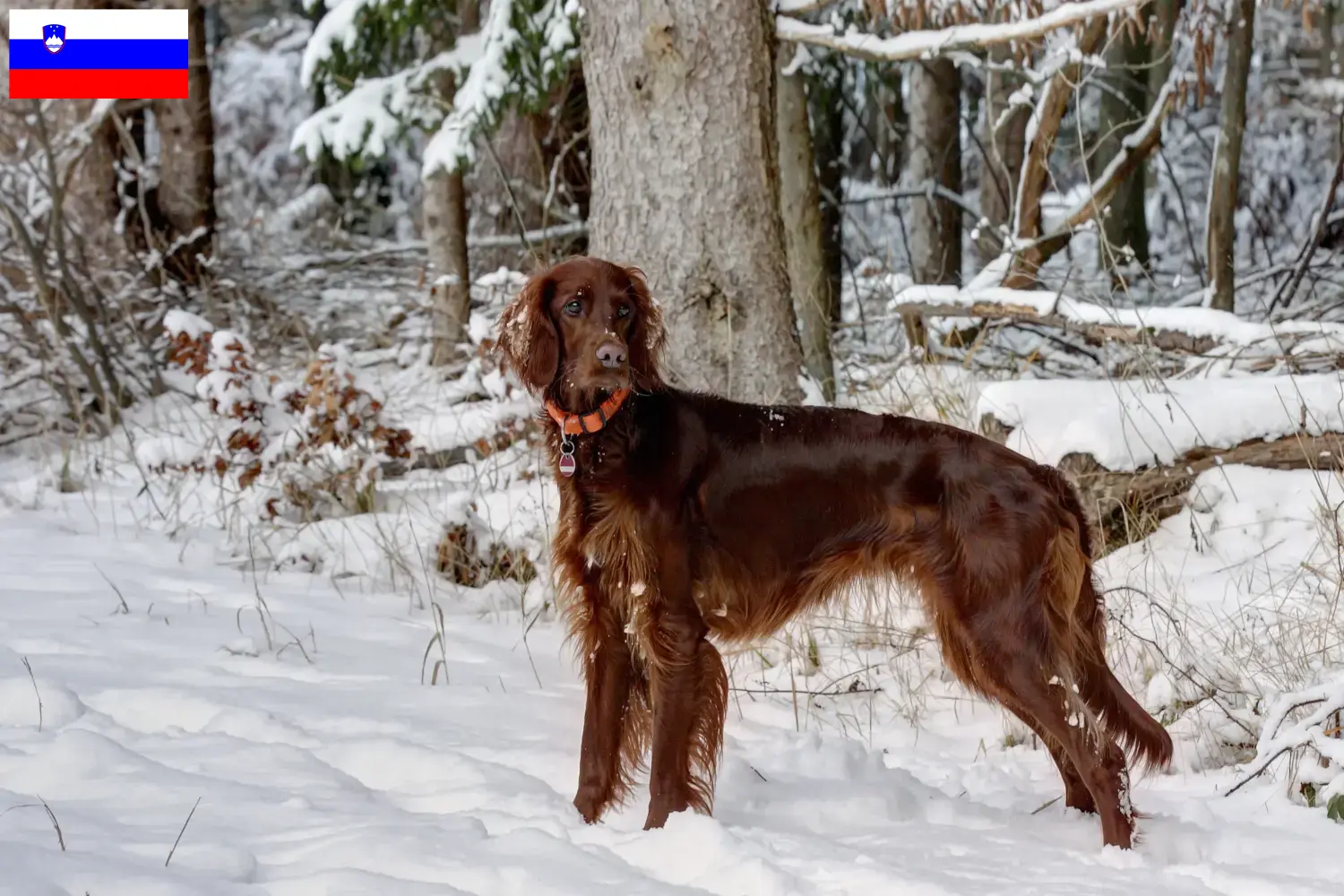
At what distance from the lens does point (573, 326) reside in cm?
272

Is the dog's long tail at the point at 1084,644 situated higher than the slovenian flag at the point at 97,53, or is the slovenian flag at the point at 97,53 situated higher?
the slovenian flag at the point at 97,53

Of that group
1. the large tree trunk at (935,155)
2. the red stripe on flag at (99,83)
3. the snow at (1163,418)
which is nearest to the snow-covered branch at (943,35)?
the snow at (1163,418)

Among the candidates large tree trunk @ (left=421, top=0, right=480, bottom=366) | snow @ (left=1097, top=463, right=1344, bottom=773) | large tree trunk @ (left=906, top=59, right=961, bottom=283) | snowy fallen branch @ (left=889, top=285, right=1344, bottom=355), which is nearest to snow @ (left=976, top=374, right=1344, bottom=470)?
snow @ (left=1097, top=463, right=1344, bottom=773)

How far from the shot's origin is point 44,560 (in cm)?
447

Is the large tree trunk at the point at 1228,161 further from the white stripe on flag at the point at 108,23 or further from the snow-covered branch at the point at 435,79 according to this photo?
the white stripe on flag at the point at 108,23

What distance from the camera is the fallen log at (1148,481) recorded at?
3980mm

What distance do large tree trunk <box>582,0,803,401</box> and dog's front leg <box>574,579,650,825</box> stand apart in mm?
1676

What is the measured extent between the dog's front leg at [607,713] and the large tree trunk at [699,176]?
168 cm

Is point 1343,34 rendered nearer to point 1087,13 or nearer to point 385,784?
point 1087,13

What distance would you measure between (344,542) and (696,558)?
2.28 metres

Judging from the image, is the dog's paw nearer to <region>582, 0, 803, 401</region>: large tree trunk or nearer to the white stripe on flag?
<region>582, 0, 803, 401</region>: large tree trunk

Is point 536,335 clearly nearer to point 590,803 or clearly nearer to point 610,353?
point 610,353

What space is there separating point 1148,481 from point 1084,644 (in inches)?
56.6

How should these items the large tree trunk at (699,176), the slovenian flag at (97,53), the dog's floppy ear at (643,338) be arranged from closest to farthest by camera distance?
the dog's floppy ear at (643,338) → the large tree trunk at (699,176) → the slovenian flag at (97,53)
